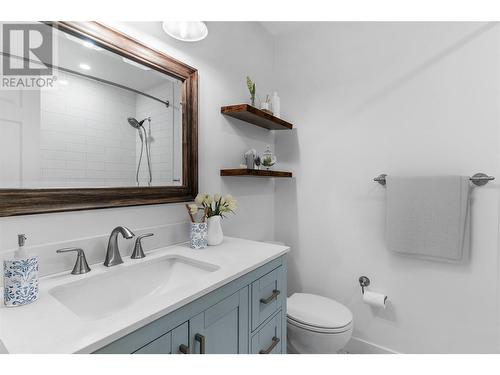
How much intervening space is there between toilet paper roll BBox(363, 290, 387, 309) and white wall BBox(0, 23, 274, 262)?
31.4 inches

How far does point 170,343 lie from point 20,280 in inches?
17.5

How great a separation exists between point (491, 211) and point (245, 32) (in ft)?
6.16

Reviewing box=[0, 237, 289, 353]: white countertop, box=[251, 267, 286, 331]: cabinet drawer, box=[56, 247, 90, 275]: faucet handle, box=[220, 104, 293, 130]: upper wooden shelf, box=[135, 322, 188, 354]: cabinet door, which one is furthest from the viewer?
box=[220, 104, 293, 130]: upper wooden shelf

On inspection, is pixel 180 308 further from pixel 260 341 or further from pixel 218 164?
pixel 218 164

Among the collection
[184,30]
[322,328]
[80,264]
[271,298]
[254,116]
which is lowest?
[322,328]

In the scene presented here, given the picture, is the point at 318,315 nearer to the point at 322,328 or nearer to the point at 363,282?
the point at 322,328

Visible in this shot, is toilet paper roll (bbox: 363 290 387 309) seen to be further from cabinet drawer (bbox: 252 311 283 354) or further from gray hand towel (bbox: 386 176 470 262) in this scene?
cabinet drawer (bbox: 252 311 283 354)

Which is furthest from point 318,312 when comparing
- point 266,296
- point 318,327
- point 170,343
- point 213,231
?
point 170,343

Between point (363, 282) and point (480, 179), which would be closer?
point (480, 179)

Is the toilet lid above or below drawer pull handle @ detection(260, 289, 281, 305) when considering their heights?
below

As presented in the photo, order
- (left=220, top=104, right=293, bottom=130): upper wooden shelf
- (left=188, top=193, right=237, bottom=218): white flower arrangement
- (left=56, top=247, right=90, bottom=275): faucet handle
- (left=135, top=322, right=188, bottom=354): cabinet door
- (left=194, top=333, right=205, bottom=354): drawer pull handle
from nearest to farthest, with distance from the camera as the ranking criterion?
(left=135, top=322, right=188, bottom=354): cabinet door, (left=194, top=333, right=205, bottom=354): drawer pull handle, (left=56, top=247, right=90, bottom=275): faucet handle, (left=188, top=193, right=237, bottom=218): white flower arrangement, (left=220, top=104, right=293, bottom=130): upper wooden shelf

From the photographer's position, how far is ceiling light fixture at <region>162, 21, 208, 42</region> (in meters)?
1.21

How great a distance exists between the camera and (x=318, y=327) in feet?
4.75

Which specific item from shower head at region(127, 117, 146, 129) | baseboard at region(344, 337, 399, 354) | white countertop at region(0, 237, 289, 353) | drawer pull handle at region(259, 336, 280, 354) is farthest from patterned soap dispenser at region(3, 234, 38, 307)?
baseboard at region(344, 337, 399, 354)
